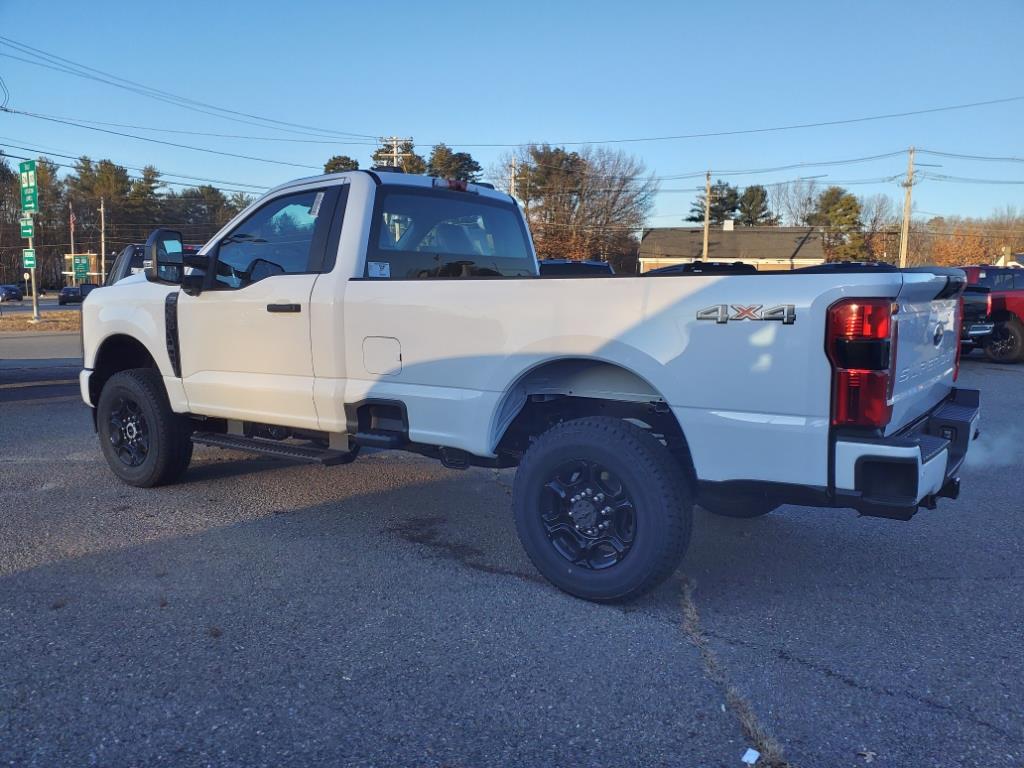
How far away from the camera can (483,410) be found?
4113mm

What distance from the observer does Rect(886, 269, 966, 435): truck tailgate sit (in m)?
3.32

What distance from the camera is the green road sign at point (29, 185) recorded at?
26.0m

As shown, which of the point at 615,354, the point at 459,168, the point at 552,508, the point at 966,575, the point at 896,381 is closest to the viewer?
the point at 896,381

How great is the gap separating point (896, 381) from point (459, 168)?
34868 millimetres

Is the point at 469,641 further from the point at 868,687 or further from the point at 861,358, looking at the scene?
the point at 861,358

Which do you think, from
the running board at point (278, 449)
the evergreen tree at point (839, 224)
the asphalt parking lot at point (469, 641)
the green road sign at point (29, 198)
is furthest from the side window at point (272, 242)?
the evergreen tree at point (839, 224)

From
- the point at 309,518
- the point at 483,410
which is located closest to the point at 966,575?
the point at 483,410

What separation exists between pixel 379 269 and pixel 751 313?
2.36 m

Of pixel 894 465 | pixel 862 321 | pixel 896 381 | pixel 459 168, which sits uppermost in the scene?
pixel 459 168

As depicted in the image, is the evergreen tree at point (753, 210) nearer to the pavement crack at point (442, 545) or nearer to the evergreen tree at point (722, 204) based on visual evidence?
the evergreen tree at point (722, 204)

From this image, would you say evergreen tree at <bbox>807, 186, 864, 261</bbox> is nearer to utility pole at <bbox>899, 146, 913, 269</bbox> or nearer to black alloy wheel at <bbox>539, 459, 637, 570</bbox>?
utility pole at <bbox>899, 146, 913, 269</bbox>

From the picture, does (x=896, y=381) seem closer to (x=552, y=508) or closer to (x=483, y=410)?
(x=552, y=508)

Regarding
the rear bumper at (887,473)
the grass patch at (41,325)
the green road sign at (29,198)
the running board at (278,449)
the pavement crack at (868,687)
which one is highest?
the green road sign at (29,198)

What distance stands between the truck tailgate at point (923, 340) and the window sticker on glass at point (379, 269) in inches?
111
